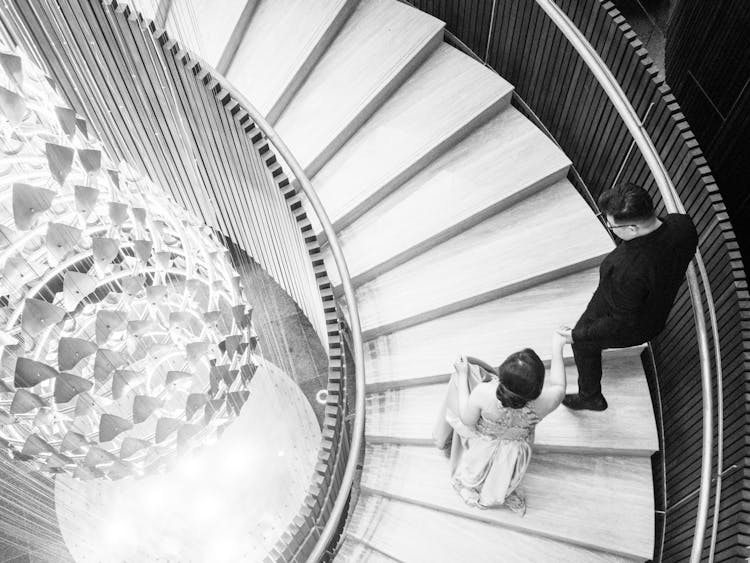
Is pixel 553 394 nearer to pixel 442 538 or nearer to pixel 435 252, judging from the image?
pixel 442 538

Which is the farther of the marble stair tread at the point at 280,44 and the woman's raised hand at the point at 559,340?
the marble stair tread at the point at 280,44

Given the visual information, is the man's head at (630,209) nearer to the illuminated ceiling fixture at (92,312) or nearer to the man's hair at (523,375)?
the man's hair at (523,375)

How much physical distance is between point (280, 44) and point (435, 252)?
2287 mm

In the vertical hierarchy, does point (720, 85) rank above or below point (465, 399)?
above

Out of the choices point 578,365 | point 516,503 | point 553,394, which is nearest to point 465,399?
point 553,394

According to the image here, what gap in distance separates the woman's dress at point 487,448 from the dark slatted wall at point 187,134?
0.95 meters

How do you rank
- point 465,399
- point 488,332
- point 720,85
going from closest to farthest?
point 465,399 → point 488,332 → point 720,85

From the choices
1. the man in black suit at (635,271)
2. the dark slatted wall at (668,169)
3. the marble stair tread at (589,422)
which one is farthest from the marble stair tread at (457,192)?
the man in black suit at (635,271)

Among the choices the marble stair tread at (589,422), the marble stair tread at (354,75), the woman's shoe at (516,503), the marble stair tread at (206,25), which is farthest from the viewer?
the marble stair tread at (206,25)

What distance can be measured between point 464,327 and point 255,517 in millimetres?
2776

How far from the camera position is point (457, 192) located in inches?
226

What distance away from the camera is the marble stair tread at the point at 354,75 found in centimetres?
601

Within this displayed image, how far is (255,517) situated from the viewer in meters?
6.58

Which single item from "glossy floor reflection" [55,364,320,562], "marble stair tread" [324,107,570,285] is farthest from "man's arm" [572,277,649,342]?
"glossy floor reflection" [55,364,320,562]
